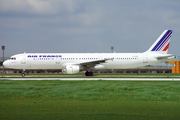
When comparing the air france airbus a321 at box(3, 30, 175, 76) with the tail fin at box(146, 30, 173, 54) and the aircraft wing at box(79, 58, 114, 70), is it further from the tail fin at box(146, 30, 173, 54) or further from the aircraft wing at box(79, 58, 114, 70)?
the tail fin at box(146, 30, 173, 54)

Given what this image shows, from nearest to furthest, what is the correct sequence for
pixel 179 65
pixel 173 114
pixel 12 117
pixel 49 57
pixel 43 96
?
pixel 12 117 → pixel 173 114 → pixel 43 96 → pixel 49 57 → pixel 179 65

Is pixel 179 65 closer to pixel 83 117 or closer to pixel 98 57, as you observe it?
pixel 98 57

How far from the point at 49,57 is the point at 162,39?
61.7ft

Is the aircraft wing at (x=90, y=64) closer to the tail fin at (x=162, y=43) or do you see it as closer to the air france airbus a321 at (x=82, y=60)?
the air france airbus a321 at (x=82, y=60)

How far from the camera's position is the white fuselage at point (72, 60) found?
38219mm

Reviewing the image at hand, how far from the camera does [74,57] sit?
3859 cm

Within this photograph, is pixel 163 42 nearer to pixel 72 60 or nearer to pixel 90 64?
pixel 90 64

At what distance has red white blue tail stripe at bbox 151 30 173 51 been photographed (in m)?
40.0

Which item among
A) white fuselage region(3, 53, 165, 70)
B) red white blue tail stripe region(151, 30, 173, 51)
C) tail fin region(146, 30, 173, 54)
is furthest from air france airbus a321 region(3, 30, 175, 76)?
red white blue tail stripe region(151, 30, 173, 51)

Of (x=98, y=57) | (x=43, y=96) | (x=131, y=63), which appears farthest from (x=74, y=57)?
(x=43, y=96)

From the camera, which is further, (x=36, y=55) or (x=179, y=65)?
(x=179, y=65)

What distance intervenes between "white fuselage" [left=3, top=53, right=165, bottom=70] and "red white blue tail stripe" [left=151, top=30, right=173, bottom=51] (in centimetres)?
195

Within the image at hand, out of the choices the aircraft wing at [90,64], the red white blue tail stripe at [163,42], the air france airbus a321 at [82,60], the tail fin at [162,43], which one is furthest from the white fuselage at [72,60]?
the red white blue tail stripe at [163,42]

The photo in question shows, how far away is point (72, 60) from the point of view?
1511 inches
